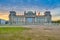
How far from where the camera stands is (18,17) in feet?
447

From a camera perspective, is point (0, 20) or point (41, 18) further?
point (41, 18)

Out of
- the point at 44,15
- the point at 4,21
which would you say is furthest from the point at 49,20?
the point at 4,21

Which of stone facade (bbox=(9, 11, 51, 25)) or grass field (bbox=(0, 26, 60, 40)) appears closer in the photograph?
grass field (bbox=(0, 26, 60, 40))

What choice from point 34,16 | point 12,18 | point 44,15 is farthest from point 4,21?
point 44,15

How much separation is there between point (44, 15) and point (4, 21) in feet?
128

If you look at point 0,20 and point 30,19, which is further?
point 30,19

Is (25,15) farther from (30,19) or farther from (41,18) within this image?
(41,18)

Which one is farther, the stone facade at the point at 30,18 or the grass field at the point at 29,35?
the stone facade at the point at 30,18

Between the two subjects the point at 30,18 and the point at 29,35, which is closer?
the point at 29,35

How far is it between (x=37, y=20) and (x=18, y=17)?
1630cm

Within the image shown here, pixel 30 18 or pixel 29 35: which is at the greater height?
pixel 29 35

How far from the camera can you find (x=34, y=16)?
134 m

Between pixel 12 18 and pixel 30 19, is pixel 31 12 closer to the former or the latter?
pixel 30 19

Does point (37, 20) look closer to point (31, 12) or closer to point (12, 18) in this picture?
point (31, 12)
